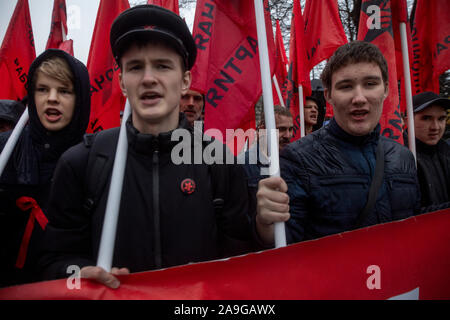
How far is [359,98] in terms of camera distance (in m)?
1.80

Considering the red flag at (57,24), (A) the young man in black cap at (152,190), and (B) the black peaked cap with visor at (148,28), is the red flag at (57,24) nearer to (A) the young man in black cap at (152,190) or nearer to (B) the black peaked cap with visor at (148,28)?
(B) the black peaked cap with visor at (148,28)

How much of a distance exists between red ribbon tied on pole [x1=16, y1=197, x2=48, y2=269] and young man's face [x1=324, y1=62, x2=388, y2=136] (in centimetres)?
183

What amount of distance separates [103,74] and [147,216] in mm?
2560

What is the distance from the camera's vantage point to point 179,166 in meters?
1.45

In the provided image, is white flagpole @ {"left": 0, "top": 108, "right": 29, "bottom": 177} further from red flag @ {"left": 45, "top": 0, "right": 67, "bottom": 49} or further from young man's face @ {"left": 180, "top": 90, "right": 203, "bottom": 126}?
red flag @ {"left": 45, "top": 0, "right": 67, "bottom": 49}

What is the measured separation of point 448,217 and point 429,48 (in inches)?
107

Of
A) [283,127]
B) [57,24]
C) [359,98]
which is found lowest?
[359,98]

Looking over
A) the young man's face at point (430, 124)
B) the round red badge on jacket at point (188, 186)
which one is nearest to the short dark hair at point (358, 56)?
the round red badge on jacket at point (188, 186)

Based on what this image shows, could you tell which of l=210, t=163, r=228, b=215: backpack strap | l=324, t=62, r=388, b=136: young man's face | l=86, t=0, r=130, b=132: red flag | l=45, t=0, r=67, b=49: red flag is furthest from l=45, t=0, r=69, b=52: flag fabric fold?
l=324, t=62, r=388, b=136: young man's face

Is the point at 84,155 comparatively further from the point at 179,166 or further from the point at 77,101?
the point at 77,101

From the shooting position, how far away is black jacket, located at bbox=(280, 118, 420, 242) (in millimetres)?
1707

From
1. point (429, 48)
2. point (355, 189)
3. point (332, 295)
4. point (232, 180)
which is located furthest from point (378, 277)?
point (429, 48)

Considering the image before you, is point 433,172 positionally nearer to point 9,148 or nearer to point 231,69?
point 231,69

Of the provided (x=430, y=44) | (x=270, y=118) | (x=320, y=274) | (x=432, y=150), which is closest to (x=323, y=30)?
(x=430, y=44)
